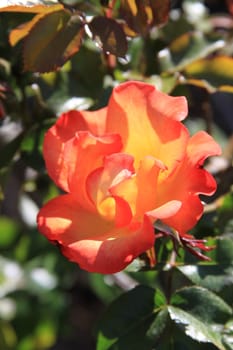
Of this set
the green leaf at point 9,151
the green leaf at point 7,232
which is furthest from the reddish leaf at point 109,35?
the green leaf at point 7,232

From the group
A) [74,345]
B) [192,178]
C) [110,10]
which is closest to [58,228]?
Result: [192,178]

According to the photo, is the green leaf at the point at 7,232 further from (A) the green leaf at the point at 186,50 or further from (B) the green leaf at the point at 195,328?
(B) the green leaf at the point at 195,328

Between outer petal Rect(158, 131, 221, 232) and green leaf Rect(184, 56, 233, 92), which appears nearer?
outer petal Rect(158, 131, 221, 232)

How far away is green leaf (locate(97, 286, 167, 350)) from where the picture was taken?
0.89m

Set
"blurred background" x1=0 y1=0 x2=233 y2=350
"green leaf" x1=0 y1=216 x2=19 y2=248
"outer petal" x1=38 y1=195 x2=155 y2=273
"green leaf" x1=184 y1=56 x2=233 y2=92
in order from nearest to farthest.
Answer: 1. "outer petal" x1=38 y1=195 x2=155 y2=273
2. "blurred background" x1=0 y1=0 x2=233 y2=350
3. "green leaf" x1=184 y1=56 x2=233 y2=92
4. "green leaf" x1=0 y1=216 x2=19 y2=248

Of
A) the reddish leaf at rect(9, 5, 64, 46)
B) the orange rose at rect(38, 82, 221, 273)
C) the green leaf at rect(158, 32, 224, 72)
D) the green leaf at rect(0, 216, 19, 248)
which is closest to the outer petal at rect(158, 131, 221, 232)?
the orange rose at rect(38, 82, 221, 273)

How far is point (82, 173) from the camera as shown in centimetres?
84

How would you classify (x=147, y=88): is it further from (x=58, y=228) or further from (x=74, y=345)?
(x=74, y=345)

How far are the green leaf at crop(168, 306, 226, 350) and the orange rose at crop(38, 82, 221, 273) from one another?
13 centimetres

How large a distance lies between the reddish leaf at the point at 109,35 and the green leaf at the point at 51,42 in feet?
0.08

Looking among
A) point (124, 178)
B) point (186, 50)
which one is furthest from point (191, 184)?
point (186, 50)

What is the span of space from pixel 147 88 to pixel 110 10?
129mm

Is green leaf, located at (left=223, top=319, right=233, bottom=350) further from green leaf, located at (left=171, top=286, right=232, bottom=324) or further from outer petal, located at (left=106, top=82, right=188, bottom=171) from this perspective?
outer petal, located at (left=106, top=82, right=188, bottom=171)

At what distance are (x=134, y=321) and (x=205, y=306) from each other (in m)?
0.08
